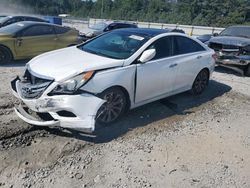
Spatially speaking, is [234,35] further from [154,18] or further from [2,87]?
[154,18]

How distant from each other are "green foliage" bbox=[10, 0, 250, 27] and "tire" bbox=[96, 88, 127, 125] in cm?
4700

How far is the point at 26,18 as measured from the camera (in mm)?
14797

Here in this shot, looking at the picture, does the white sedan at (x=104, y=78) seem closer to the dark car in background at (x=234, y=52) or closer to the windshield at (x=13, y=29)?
the dark car in background at (x=234, y=52)

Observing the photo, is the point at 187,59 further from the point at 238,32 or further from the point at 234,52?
the point at 238,32

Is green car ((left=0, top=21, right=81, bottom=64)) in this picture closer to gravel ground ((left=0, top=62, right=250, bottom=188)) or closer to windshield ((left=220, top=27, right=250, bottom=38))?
gravel ground ((left=0, top=62, right=250, bottom=188))

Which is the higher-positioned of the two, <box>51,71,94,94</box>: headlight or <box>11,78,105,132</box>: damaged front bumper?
<box>51,71,94,94</box>: headlight

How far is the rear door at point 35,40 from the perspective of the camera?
942 cm

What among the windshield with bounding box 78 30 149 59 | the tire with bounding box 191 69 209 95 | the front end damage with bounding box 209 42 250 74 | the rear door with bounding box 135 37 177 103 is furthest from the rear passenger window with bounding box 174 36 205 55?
the front end damage with bounding box 209 42 250 74

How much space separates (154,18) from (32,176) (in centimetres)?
5883

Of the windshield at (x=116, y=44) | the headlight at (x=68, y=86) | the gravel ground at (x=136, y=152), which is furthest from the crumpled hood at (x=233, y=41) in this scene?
the headlight at (x=68, y=86)

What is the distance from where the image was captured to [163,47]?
5625 millimetres

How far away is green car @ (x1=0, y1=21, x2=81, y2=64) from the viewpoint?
30.2 ft

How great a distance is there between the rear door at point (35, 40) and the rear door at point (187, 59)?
17.8ft

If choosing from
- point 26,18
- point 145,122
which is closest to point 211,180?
point 145,122
